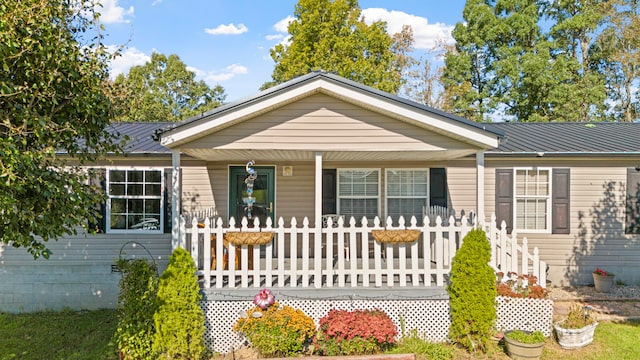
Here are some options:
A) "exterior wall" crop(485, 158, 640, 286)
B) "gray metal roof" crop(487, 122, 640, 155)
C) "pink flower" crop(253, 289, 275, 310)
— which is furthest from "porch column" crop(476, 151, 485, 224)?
"pink flower" crop(253, 289, 275, 310)

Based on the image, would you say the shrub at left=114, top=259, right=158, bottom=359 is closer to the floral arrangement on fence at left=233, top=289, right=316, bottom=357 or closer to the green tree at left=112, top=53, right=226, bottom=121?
the floral arrangement on fence at left=233, top=289, right=316, bottom=357

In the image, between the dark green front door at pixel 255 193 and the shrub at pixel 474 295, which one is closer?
the shrub at pixel 474 295

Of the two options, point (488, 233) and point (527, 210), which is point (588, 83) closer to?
point (527, 210)

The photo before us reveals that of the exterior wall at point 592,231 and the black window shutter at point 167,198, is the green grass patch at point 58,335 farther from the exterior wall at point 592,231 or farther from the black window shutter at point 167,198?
the exterior wall at point 592,231

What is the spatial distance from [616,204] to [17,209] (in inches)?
378

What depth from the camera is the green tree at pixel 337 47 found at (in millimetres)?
18891

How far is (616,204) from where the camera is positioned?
7.70m

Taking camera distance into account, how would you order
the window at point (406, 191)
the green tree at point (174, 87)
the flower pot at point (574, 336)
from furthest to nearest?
the green tree at point (174, 87) < the window at point (406, 191) < the flower pot at point (574, 336)

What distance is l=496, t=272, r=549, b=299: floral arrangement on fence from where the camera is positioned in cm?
532

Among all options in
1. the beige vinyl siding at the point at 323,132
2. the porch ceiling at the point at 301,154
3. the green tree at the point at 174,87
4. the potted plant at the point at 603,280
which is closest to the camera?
the beige vinyl siding at the point at 323,132

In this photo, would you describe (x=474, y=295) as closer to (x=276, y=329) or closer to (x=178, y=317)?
(x=276, y=329)

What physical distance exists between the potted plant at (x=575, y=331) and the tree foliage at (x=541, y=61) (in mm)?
15355

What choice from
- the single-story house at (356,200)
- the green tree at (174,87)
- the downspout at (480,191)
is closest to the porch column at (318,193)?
the single-story house at (356,200)

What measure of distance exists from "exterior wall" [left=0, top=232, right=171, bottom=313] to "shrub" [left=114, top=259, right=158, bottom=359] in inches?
103
